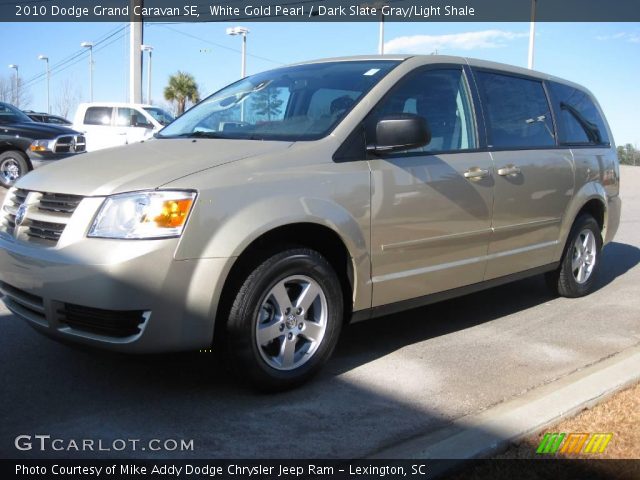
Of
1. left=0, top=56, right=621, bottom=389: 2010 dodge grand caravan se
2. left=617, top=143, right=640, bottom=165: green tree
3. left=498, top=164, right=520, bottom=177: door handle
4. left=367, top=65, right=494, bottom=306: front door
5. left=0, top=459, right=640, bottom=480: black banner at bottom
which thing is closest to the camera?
left=0, top=459, right=640, bottom=480: black banner at bottom

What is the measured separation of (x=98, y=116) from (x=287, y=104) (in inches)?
535

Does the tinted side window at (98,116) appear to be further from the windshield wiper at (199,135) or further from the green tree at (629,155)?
the green tree at (629,155)

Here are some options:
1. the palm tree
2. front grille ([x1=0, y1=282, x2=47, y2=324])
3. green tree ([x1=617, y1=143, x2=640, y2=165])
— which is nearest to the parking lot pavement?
front grille ([x1=0, y1=282, x2=47, y2=324])

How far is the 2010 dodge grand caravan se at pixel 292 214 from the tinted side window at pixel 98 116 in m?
12.6

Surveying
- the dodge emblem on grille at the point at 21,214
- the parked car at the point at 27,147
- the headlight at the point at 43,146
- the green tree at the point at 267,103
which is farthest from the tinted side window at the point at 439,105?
the headlight at the point at 43,146

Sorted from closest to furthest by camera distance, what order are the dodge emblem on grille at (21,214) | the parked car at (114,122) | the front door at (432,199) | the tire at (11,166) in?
the dodge emblem on grille at (21,214) < the front door at (432,199) < the tire at (11,166) < the parked car at (114,122)

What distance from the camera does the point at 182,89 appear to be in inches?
1784

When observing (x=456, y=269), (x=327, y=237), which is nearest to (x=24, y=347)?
(x=327, y=237)

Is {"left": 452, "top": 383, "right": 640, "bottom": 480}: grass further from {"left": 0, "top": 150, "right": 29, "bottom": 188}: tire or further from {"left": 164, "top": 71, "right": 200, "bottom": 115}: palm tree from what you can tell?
{"left": 164, "top": 71, "right": 200, "bottom": 115}: palm tree

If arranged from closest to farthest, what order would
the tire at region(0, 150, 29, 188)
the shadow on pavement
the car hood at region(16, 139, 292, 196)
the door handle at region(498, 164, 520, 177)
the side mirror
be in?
the shadow on pavement < the car hood at region(16, 139, 292, 196) < the side mirror < the door handle at region(498, 164, 520, 177) < the tire at region(0, 150, 29, 188)

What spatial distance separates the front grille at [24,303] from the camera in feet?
11.2

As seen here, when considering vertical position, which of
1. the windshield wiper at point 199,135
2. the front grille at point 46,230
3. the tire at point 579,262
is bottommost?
the tire at point 579,262

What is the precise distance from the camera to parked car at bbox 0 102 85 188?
12453 mm

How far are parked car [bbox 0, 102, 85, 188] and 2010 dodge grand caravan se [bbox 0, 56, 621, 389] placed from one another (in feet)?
28.0
